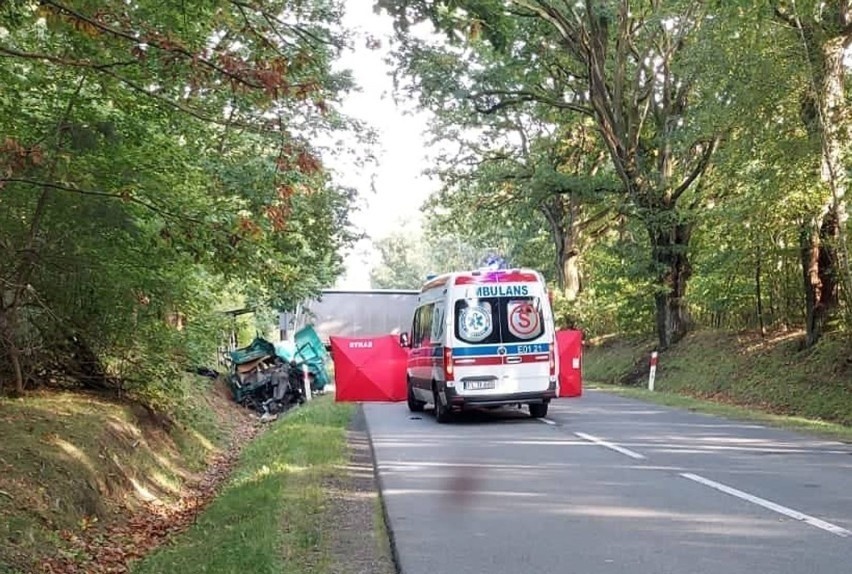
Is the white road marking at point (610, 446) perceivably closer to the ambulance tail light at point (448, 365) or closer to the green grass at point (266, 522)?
the ambulance tail light at point (448, 365)

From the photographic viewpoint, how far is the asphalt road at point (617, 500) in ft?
22.3

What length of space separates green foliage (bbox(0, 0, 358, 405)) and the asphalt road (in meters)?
2.93

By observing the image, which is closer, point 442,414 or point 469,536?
point 469,536

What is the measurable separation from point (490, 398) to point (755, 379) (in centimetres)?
973

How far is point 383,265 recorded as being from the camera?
13612 cm

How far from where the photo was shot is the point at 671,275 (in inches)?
1125

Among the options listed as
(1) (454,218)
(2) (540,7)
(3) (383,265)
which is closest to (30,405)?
(2) (540,7)

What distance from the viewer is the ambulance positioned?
16062mm

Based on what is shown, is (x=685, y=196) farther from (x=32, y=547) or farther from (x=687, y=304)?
(x=32, y=547)

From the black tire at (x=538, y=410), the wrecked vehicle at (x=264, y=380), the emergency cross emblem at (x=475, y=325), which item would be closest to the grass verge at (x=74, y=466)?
the emergency cross emblem at (x=475, y=325)

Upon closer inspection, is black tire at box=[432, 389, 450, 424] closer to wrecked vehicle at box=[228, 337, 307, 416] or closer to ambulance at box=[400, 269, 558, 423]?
ambulance at box=[400, 269, 558, 423]

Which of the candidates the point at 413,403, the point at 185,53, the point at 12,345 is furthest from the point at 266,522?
the point at 413,403

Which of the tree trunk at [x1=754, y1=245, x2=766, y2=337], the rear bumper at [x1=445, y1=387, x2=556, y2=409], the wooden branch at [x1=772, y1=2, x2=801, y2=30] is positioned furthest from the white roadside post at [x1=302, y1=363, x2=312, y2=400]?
the wooden branch at [x1=772, y1=2, x2=801, y2=30]

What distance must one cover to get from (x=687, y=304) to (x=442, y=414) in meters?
15.0
